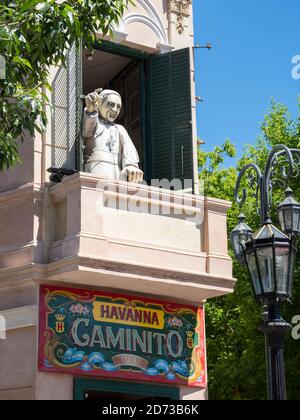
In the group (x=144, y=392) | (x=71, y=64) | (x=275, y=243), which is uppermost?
(x=71, y=64)

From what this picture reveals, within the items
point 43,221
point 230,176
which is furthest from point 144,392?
point 230,176

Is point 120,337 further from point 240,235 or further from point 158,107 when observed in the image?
point 158,107

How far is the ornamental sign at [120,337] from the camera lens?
1500 centimetres

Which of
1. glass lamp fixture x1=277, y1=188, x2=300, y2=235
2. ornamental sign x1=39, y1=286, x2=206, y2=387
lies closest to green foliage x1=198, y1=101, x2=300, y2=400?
ornamental sign x1=39, y1=286, x2=206, y2=387

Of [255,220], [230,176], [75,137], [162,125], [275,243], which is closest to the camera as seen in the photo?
[275,243]

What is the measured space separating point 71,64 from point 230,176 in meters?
17.9

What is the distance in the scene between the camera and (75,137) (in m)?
16.2

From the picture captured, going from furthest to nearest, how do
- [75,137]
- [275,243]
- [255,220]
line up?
1. [255,220]
2. [75,137]
3. [275,243]

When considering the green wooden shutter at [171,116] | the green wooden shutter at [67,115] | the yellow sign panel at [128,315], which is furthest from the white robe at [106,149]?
the yellow sign panel at [128,315]

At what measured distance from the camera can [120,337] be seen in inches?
612

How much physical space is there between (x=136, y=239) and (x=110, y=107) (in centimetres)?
260

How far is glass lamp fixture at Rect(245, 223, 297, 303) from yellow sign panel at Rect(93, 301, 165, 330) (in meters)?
4.73

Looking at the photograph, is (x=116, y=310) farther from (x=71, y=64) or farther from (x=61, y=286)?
(x=71, y=64)

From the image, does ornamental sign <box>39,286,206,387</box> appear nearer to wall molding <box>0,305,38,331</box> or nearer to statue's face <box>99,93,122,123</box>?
wall molding <box>0,305,38,331</box>
